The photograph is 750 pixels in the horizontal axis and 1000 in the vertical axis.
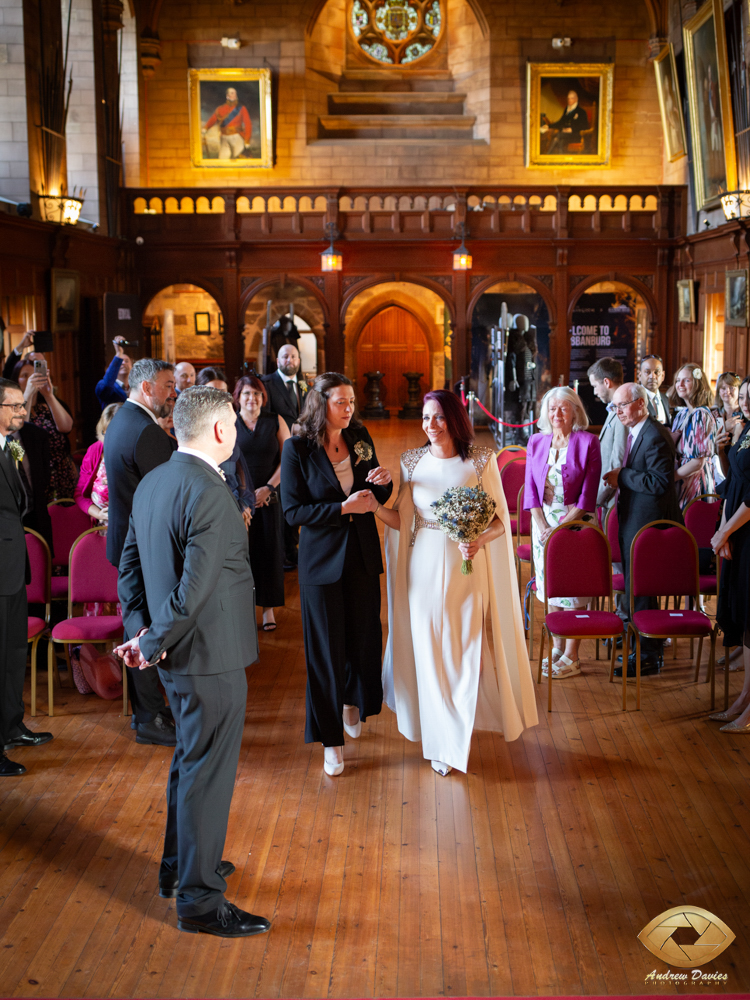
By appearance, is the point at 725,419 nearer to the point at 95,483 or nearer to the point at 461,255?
the point at 95,483

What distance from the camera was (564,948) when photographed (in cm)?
286

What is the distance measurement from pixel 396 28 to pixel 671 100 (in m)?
6.69

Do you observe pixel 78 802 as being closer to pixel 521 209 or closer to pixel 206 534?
pixel 206 534

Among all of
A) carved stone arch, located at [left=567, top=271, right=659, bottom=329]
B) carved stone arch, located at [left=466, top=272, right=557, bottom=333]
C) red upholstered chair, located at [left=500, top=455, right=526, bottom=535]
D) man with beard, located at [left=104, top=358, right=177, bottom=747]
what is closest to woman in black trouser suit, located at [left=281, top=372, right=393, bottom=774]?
man with beard, located at [left=104, top=358, right=177, bottom=747]

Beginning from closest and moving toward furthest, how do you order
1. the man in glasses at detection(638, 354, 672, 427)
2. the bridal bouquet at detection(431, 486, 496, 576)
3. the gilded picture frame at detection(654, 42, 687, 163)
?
1. the bridal bouquet at detection(431, 486, 496, 576)
2. the man in glasses at detection(638, 354, 672, 427)
3. the gilded picture frame at detection(654, 42, 687, 163)

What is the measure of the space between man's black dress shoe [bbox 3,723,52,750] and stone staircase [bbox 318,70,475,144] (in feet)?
50.6

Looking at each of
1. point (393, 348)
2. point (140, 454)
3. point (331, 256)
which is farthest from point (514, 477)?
point (393, 348)

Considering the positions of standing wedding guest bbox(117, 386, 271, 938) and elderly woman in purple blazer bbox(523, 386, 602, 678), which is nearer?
standing wedding guest bbox(117, 386, 271, 938)

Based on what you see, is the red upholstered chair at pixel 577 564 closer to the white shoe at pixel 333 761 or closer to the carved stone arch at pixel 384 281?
the white shoe at pixel 333 761

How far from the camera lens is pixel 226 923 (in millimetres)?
2949

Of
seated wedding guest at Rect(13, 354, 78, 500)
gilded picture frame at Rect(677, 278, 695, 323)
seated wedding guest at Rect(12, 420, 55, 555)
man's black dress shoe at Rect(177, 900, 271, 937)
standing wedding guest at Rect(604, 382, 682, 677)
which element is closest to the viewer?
man's black dress shoe at Rect(177, 900, 271, 937)

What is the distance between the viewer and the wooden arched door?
2105cm

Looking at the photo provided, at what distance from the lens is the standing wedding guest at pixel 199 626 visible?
2.71 m

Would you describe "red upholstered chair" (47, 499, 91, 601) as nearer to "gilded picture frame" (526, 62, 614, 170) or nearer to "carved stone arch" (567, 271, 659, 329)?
"carved stone arch" (567, 271, 659, 329)
